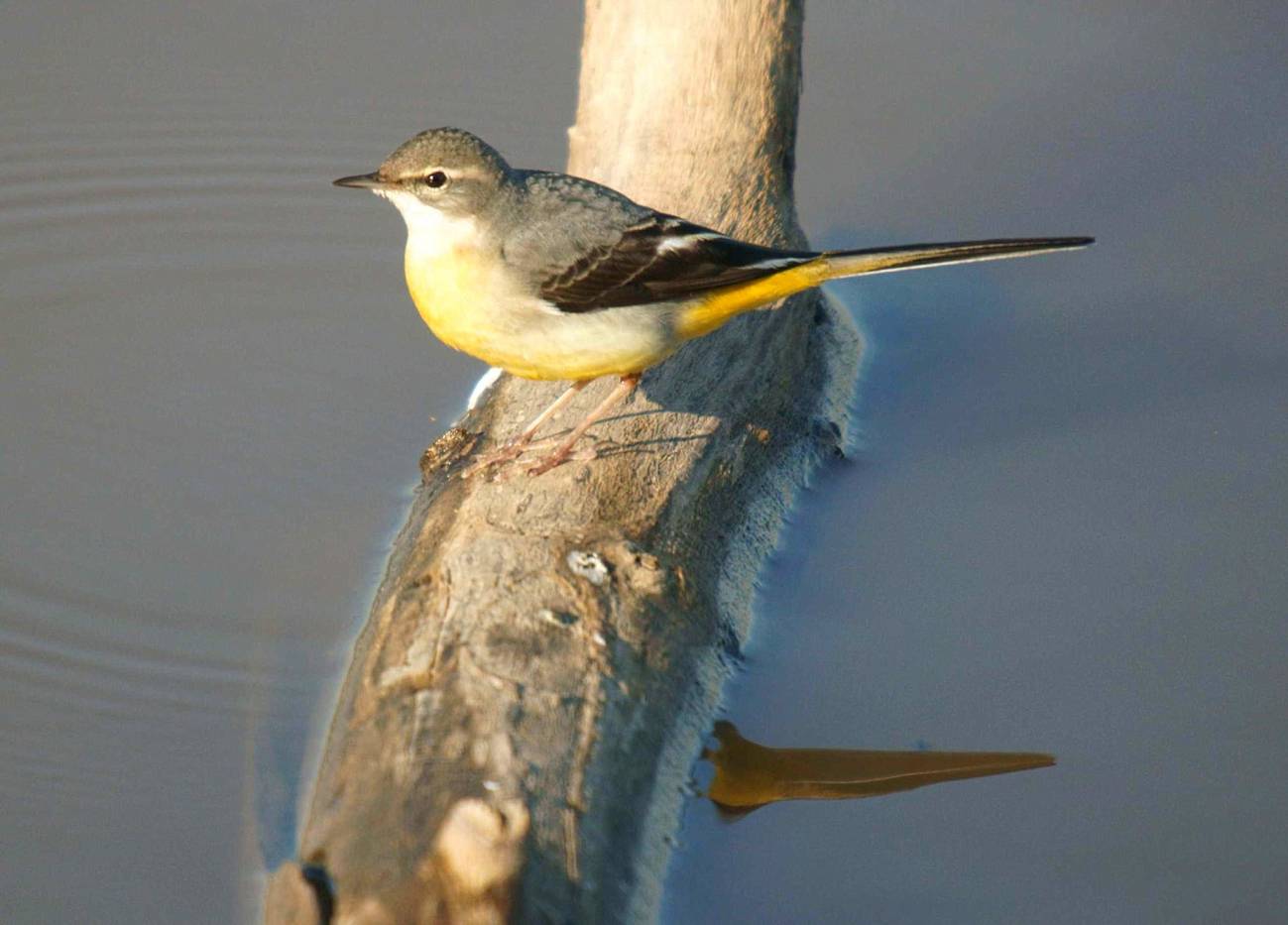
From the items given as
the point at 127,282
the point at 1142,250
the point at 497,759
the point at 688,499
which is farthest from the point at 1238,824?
the point at 127,282

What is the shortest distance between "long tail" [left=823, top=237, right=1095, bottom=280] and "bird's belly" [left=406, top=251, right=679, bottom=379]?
68cm

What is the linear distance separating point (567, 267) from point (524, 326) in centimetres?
33

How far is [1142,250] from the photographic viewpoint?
8336 mm

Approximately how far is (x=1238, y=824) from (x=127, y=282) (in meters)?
5.76

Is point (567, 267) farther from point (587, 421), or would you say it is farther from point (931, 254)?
point (931, 254)

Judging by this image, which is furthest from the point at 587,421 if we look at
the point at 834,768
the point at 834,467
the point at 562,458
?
the point at 834,467

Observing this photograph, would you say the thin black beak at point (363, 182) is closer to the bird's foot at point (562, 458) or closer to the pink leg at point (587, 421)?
the pink leg at point (587, 421)

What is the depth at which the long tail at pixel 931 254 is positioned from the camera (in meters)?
5.41

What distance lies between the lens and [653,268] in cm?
554

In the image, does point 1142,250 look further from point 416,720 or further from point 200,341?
point 416,720

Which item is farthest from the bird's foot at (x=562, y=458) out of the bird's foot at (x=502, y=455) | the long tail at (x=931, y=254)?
the long tail at (x=931, y=254)

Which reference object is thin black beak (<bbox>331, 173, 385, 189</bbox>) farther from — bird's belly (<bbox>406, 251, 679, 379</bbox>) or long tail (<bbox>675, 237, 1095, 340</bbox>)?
long tail (<bbox>675, 237, 1095, 340</bbox>)

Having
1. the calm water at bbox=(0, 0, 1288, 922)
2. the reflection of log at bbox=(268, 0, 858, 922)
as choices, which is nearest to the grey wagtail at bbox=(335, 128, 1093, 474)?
the reflection of log at bbox=(268, 0, 858, 922)

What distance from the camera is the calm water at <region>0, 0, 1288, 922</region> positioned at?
16.2 ft
